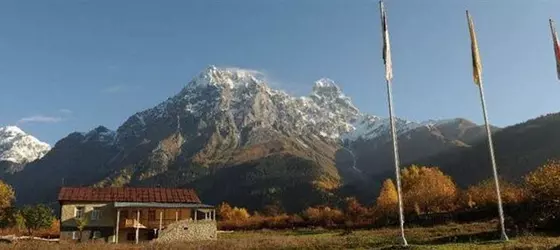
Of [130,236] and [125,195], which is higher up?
[125,195]

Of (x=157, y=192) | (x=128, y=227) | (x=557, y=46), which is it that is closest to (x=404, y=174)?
(x=157, y=192)

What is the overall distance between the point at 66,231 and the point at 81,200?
14.1 feet

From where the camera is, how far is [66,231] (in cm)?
7338

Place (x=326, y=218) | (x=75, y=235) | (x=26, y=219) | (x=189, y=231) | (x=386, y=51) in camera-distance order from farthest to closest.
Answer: (x=326, y=218)
(x=26, y=219)
(x=75, y=235)
(x=189, y=231)
(x=386, y=51)

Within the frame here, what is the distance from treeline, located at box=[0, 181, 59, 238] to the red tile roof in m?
14.1

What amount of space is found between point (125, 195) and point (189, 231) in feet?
48.5

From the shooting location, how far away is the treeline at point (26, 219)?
96062 millimetres

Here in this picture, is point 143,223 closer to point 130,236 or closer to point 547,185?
point 130,236

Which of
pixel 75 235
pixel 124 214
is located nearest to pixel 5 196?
pixel 75 235

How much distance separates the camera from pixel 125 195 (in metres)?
80.6

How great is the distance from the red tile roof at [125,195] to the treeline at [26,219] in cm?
1414

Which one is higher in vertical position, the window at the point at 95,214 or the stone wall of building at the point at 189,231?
the window at the point at 95,214

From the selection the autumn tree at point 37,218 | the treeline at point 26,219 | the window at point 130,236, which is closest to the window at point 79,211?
the window at point 130,236

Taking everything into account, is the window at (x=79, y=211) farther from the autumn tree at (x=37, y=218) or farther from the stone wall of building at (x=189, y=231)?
the autumn tree at (x=37, y=218)
